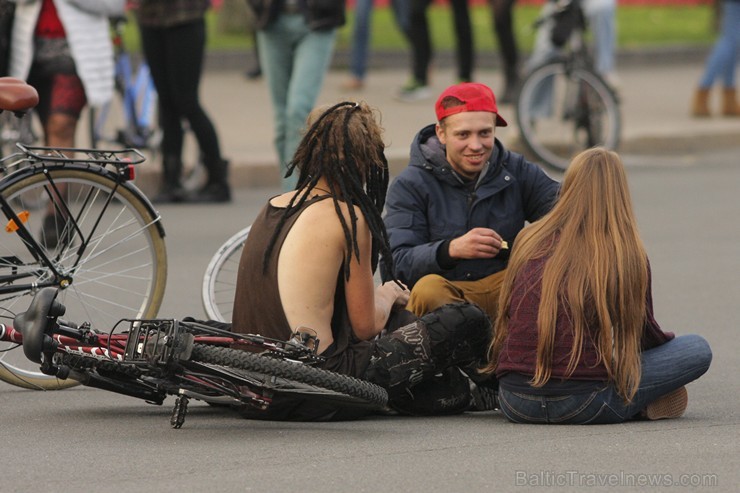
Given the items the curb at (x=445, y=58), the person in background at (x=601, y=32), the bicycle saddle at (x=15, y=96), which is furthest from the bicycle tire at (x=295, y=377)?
the curb at (x=445, y=58)

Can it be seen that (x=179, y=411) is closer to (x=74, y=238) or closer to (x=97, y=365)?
(x=97, y=365)

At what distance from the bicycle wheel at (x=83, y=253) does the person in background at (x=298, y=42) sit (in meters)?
3.22

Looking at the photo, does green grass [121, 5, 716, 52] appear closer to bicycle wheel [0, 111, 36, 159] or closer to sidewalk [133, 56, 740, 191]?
sidewalk [133, 56, 740, 191]

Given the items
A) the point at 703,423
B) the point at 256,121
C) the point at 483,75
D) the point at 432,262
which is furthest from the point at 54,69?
the point at 483,75

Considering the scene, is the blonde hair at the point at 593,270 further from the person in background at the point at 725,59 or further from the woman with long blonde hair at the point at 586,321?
the person in background at the point at 725,59

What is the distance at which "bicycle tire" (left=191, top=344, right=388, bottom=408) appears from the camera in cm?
480

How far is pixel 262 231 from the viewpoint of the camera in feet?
17.0

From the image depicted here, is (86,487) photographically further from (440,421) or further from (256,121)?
(256,121)

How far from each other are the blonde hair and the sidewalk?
571 centimetres

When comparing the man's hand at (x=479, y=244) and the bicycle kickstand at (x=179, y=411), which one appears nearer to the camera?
the bicycle kickstand at (x=179, y=411)

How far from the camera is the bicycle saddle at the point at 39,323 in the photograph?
4.89 metres

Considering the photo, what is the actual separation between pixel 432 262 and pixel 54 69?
305cm

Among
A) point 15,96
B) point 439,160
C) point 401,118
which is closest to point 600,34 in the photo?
point 401,118

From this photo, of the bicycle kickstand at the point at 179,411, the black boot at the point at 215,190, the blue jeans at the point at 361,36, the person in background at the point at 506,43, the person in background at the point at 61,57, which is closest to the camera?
the bicycle kickstand at the point at 179,411
